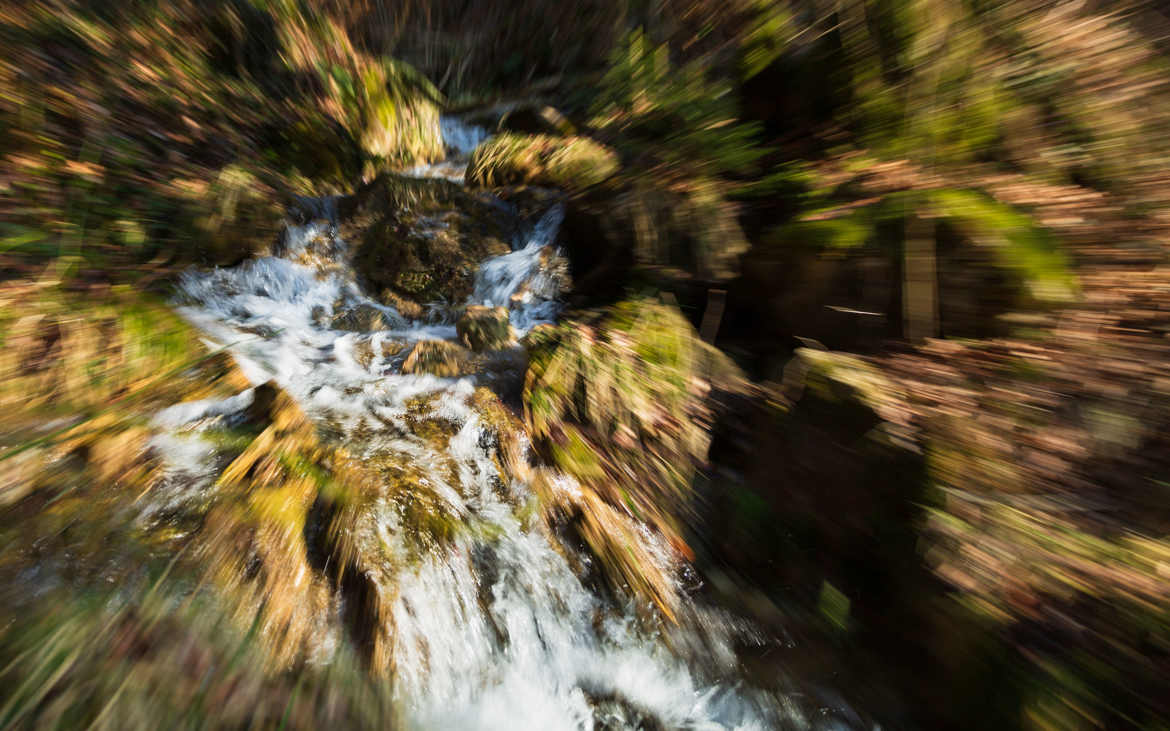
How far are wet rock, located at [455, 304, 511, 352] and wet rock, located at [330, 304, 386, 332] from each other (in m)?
1.13

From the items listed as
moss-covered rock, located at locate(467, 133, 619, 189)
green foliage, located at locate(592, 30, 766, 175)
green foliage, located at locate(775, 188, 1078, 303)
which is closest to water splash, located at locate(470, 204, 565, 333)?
moss-covered rock, located at locate(467, 133, 619, 189)

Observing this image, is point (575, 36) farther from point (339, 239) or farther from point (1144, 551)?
point (1144, 551)

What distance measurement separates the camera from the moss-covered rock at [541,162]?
204 inches

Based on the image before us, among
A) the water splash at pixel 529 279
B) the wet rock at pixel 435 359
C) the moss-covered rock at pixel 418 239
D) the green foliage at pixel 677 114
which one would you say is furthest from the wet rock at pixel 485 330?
the green foliage at pixel 677 114

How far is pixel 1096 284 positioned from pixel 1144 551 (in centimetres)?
103

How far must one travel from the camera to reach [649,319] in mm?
3342

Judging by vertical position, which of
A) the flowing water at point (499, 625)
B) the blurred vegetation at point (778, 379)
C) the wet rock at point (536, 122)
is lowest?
the flowing water at point (499, 625)

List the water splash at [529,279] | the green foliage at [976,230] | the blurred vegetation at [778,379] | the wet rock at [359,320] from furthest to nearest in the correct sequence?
the water splash at [529,279] → the wet rock at [359,320] → the green foliage at [976,230] → the blurred vegetation at [778,379]

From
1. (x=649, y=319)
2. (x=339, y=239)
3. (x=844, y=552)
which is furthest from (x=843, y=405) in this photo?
(x=339, y=239)

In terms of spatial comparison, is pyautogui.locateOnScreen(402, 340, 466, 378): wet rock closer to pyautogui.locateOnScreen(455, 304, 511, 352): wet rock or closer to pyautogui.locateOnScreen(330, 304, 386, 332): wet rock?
pyautogui.locateOnScreen(455, 304, 511, 352): wet rock

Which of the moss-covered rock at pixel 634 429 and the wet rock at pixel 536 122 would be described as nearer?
the moss-covered rock at pixel 634 429

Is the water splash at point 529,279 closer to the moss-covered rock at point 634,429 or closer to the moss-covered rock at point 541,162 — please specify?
the moss-covered rock at point 541,162

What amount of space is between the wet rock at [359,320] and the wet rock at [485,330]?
3.71ft

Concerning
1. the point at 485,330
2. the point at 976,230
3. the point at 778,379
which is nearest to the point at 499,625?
the point at 778,379
